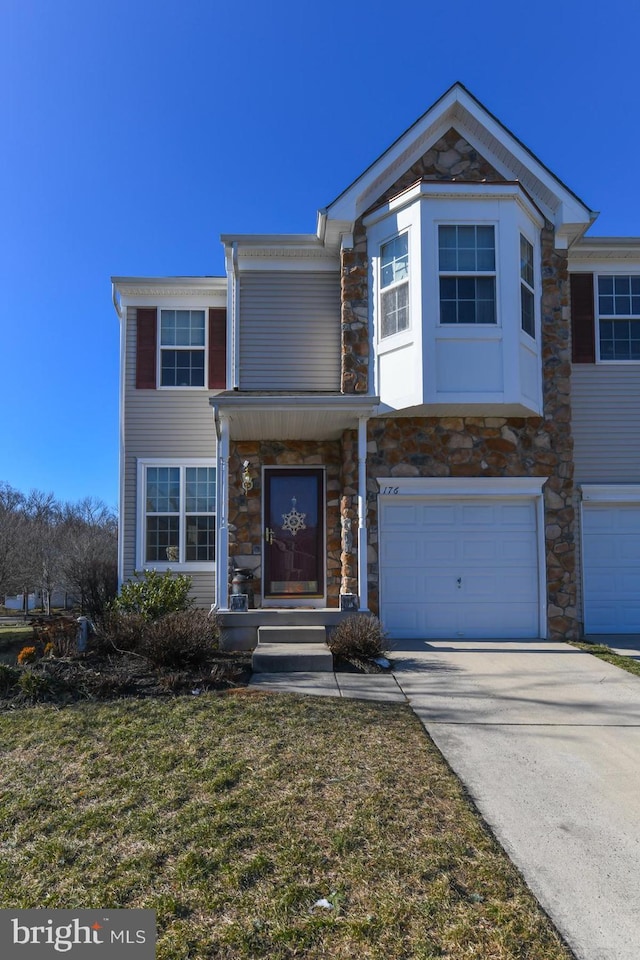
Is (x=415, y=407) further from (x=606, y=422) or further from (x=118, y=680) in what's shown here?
(x=118, y=680)

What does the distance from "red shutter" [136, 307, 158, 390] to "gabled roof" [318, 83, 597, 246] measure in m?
3.61

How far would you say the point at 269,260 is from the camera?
37.7ft

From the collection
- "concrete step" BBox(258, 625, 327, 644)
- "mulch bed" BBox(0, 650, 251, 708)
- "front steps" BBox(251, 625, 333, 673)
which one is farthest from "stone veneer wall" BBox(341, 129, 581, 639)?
"mulch bed" BBox(0, 650, 251, 708)

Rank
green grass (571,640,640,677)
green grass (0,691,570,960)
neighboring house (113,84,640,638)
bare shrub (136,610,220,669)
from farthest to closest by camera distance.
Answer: neighboring house (113,84,640,638), green grass (571,640,640,677), bare shrub (136,610,220,669), green grass (0,691,570,960)

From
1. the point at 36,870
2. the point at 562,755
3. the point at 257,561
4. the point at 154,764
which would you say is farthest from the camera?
the point at 257,561

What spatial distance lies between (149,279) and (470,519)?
7153 mm

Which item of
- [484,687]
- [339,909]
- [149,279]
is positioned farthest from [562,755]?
[149,279]

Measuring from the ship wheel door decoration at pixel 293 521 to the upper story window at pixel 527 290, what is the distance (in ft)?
15.3

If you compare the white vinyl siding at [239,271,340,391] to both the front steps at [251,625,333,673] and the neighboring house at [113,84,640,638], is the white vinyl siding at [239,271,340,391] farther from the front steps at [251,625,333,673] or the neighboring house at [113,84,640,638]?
the front steps at [251,625,333,673]

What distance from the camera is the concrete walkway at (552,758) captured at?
3.12 meters

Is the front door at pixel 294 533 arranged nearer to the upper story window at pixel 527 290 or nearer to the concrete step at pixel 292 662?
the concrete step at pixel 292 662

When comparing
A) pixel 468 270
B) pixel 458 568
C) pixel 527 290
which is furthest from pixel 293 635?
pixel 527 290

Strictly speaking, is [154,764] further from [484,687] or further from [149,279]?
[149,279]

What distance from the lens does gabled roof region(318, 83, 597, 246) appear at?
34.3 ft
